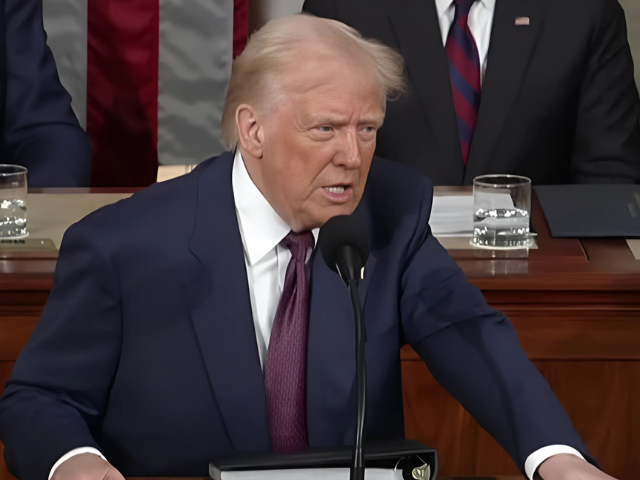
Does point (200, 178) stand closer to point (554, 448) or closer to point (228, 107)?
point (228, 107)

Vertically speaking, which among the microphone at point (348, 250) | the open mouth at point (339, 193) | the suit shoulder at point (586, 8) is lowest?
the suit shoulder at point (586, 8)

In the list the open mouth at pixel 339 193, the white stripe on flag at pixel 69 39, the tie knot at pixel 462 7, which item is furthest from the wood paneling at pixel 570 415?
the white stripe on flag at pixel 69 39

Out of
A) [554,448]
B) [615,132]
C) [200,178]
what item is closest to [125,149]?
[615,132]

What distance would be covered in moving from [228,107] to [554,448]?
68cm

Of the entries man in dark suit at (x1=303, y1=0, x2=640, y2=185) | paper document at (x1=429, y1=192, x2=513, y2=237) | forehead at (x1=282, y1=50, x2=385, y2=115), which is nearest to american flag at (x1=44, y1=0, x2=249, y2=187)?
man in dark suit at (x1=303, y1=0, x2=640, y2=185)

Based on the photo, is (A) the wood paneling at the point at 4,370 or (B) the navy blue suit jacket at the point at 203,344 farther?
(A) the wood paneling at the point at 4,370

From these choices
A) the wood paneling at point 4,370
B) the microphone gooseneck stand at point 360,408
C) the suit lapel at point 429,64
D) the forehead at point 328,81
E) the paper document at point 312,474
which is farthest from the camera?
the suit lapel at point 429,64

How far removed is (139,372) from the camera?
1510 mm

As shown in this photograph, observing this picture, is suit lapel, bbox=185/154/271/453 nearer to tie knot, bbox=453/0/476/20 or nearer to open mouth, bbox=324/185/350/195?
open mouth, bbox=324/185/350/195

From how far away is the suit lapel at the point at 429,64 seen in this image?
3.12 meters

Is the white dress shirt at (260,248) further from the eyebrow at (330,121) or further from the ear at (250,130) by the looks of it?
the eyebrow at (330,121)

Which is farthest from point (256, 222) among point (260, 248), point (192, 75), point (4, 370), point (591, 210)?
point (192, 75)

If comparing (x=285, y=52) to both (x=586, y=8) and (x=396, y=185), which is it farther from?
(x=586, y=8)

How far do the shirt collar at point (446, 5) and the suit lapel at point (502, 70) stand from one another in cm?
2
